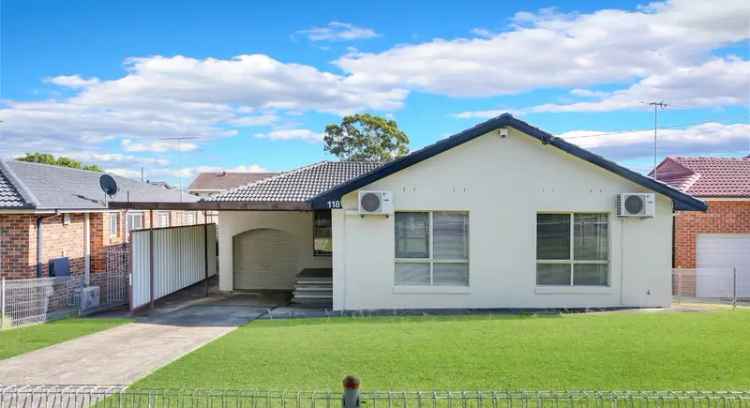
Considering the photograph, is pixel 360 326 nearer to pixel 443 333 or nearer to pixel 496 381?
pixel 443 333

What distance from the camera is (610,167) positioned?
44.6 feet

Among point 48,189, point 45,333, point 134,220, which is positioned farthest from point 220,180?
point 45,333

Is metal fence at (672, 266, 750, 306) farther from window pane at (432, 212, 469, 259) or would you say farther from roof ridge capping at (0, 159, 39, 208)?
roof ridge capping at (0, 159, 39, 208)

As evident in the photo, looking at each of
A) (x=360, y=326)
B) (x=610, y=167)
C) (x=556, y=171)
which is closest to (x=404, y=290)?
(x=360, y=326)

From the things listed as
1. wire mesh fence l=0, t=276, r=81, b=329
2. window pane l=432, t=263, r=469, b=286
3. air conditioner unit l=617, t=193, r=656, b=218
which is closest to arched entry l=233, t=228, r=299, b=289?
wire mesh fence l=0, t=276, r=81, b=329

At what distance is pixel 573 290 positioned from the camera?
13.9 meters

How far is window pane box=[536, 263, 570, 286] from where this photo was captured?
13961 millimetres

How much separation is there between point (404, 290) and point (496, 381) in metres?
6.40

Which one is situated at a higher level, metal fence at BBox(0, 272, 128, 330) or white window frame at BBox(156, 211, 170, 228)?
white window frame at BBox(156, 211, 170, 228)

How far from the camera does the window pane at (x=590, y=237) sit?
13961 mm

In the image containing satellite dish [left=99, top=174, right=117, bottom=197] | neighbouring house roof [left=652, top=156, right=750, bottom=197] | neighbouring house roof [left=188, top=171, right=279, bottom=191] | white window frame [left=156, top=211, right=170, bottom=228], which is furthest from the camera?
neighbouring house roof [left=188, top=171, right=279, bottom=191]

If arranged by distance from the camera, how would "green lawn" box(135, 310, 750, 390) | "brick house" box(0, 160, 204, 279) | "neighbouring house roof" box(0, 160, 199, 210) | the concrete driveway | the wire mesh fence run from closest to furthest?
"green lawn" box(135, 310, 750, 390) < the concrete driveway < the wire mesh fence < "neighbouring house roof" box(0, 160, 199, 210) < "brick house" box(0, 160, 204, 279)

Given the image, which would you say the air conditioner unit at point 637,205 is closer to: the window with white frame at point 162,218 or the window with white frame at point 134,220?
the window with white frame at point 134,220

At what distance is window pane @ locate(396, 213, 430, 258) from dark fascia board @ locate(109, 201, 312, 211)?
2.17 metres
